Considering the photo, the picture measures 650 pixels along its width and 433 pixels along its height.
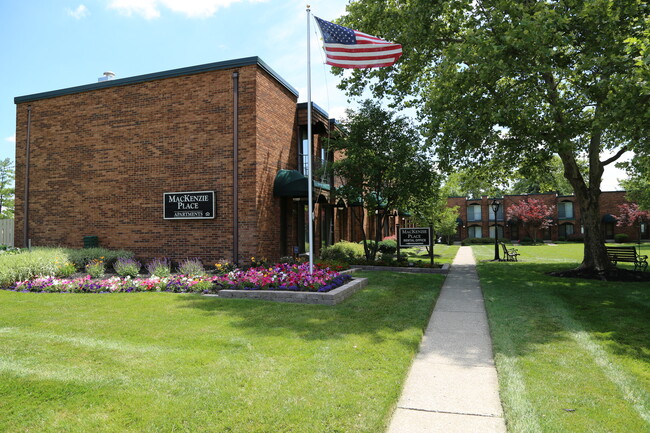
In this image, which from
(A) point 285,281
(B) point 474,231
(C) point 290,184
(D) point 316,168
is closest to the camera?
(A) point 285,281

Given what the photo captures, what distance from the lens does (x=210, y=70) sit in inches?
559

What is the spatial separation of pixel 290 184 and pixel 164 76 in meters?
6.22

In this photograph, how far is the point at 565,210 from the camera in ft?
Answer: 168

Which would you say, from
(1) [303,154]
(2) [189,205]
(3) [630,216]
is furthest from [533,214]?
(2) [189,205]

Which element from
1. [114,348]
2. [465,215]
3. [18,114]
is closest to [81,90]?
[18,114]

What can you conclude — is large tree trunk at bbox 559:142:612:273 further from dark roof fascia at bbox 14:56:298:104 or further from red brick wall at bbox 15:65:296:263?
dark roof fascia at bbox 14:56:298:104

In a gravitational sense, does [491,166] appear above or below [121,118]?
below

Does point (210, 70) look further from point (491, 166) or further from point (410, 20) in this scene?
point (491, 166)

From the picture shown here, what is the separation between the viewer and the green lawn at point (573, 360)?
11.7ft

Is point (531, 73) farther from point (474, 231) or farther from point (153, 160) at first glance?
point (474, 231)

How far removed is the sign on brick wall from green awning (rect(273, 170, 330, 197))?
239 centimetres

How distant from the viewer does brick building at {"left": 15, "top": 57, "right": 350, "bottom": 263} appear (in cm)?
1384

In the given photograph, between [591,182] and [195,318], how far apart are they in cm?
1437

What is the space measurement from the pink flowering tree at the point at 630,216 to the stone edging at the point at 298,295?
163ft
